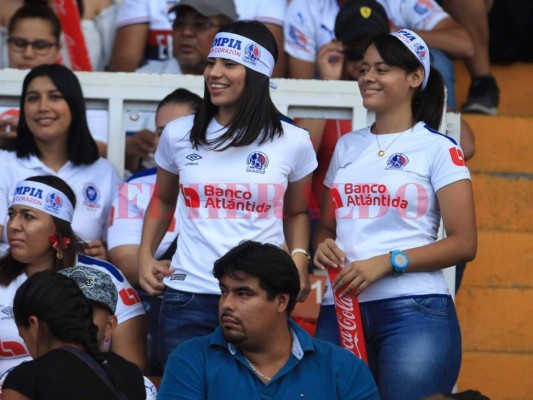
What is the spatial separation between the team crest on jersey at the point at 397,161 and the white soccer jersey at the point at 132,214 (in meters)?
1.48

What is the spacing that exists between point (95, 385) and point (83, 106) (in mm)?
2721

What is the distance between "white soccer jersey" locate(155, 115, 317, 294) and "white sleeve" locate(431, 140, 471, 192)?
60cm

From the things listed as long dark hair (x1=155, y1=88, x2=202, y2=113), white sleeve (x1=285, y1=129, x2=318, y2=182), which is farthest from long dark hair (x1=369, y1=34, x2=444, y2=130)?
long dark hair (x1=155, y1=88, x2=202, y2=113)

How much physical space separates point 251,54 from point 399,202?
3.00 ft

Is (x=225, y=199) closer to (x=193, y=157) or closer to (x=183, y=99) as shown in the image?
(x=193, y=157)

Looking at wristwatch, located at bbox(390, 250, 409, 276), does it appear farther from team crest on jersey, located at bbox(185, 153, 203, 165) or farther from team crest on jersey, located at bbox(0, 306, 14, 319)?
team crest on jersey, located at bbox(0, 306, 14, 319)

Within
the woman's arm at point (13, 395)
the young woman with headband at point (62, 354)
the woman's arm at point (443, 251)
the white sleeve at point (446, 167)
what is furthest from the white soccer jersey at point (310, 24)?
the woman's arm at point (13, 395)

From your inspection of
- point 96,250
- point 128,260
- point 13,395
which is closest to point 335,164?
point 128,260

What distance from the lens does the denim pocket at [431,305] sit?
221 inches

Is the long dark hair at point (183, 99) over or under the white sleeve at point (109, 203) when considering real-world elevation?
over

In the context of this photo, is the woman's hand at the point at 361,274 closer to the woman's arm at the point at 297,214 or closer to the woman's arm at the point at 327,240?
the woman's arm at the point at 327,240

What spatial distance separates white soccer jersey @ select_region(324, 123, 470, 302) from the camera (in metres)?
5.70

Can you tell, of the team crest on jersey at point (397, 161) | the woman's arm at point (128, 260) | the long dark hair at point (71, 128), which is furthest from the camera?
the long dark hair at point (71, 128)

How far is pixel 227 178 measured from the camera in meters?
5.92
